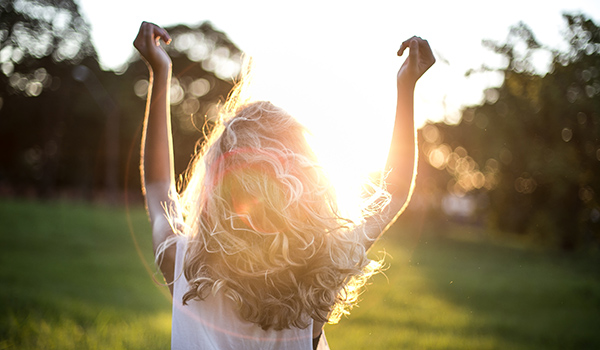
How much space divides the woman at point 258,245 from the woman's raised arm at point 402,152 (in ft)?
0.26

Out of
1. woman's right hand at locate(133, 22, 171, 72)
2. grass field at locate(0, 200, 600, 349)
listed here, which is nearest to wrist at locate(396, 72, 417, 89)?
woman's right hand at locate(133, 22, 171, 72)

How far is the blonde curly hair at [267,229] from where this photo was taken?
1.51 meters

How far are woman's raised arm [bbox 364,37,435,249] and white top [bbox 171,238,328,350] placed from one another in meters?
0.49

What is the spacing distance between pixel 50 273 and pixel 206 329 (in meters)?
11.5

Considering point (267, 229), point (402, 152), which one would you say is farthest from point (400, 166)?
point (267, 229)

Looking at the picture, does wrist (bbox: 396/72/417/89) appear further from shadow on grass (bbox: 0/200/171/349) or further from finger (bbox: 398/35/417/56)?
shadow on grass (bbox: 0/200/171/349)

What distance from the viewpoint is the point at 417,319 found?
8555mm

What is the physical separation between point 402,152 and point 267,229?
1.85 feet

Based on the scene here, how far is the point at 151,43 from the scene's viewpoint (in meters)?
1.79

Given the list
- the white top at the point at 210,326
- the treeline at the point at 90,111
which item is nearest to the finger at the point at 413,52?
the white top at the point at 210,326

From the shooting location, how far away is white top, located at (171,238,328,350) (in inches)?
59.9

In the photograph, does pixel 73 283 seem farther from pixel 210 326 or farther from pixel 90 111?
pixel 90 111

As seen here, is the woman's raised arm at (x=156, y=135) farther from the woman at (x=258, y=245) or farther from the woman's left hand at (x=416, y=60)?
the woman's left hand at (x=416, y=60)

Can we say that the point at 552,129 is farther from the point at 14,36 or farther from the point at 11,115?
the point at 11,115
